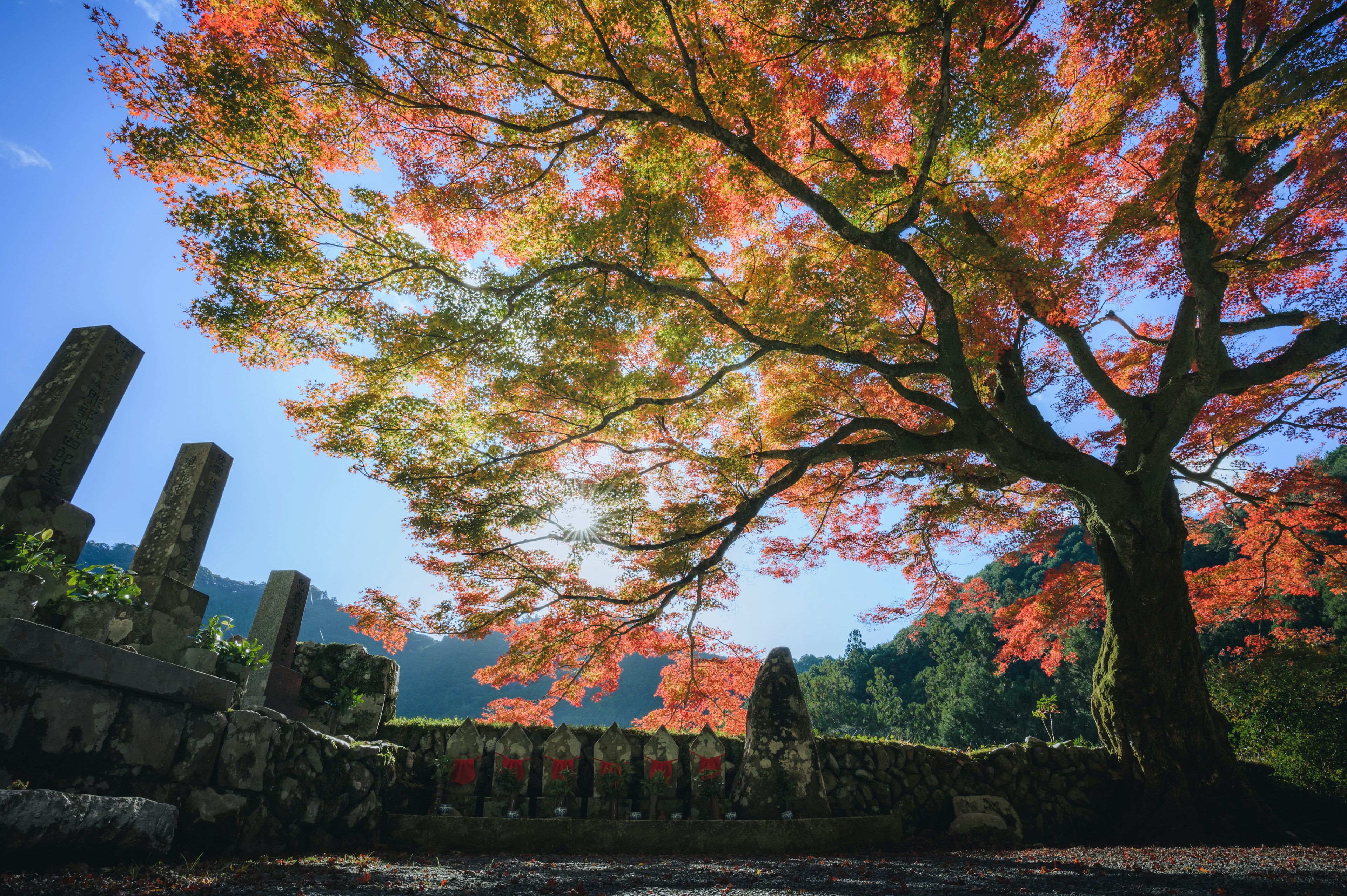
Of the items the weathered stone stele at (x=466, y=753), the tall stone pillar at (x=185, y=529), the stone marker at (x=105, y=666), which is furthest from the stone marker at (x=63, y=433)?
the weathered stone stele at (x=466, y=753)

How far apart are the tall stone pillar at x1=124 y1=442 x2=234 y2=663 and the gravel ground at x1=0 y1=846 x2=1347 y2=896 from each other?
1.79m

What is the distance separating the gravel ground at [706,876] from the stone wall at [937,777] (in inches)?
78.9

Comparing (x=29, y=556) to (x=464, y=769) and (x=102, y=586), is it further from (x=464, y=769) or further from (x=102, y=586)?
(x=464, y=769)

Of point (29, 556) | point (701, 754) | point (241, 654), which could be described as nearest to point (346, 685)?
point (241, 654)

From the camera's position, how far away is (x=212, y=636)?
407 centimetres

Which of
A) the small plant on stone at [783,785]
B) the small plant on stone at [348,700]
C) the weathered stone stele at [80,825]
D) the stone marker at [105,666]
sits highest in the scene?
the small plant on stone at [348,700]

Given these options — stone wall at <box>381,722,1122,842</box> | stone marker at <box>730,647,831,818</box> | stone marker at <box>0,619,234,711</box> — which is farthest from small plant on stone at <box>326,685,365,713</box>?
stone marker at <box>730,647,831,818</box>

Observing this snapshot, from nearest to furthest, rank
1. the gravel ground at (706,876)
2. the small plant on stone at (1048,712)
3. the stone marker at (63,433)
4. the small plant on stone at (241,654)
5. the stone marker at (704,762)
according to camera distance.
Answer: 1. the gravel ground at (706,876)
2. the stone marker at (63,433)
3. the small plant on stone at (241,654)
4. the stone marker at (704,762)
5. the small plant on stone at (1048,712)

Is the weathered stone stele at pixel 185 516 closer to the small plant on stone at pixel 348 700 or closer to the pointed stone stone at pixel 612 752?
the small plant on stone at pixel 348 700

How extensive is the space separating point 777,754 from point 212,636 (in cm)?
536

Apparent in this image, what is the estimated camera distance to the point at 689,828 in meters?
5.32

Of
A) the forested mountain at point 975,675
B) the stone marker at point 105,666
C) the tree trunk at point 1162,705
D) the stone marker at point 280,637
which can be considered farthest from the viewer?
the forested mountain at point 975,675

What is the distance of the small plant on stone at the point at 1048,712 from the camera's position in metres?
17.3

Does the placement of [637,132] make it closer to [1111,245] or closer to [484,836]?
[1111,245]
